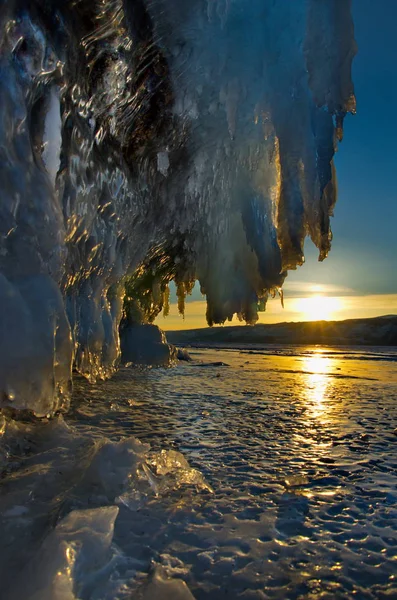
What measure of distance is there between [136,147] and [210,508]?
4.17 metres

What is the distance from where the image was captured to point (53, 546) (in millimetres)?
1098

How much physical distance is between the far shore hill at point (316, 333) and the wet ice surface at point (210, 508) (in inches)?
926

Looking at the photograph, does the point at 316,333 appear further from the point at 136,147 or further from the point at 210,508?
the point at 210,508

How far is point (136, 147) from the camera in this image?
183 inches

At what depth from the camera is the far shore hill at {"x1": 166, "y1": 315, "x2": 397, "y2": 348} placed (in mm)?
27469

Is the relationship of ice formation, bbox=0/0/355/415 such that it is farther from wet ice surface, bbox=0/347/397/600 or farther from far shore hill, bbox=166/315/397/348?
far shore hill, bbox=166/315/397/348

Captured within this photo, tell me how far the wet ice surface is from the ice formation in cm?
54

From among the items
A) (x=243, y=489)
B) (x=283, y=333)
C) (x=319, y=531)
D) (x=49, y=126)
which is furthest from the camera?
(x=283, y=333)

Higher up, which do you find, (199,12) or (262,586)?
(199,12)

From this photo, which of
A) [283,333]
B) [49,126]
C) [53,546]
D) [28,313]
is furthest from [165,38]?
[283,333]

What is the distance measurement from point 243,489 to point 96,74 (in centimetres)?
308

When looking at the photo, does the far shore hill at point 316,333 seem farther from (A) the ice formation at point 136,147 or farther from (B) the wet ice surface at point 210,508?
(B) the wet ice surface at point 210,508

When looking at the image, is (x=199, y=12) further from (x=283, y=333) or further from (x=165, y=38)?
(x=283, y=333)

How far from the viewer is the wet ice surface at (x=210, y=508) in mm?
1072
